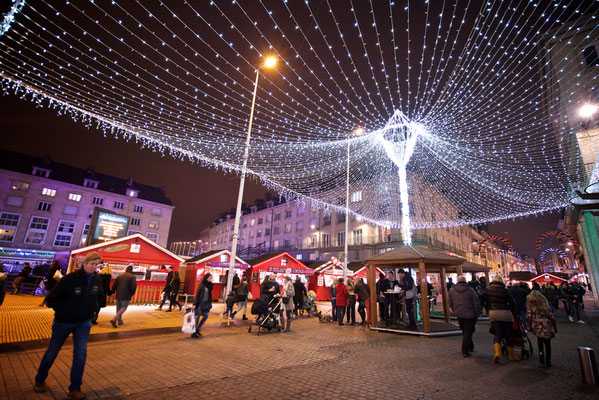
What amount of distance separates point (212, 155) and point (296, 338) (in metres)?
8.07

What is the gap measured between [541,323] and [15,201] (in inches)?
1863

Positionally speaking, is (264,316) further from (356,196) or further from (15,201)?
(15,201)

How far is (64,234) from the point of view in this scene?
116 ft

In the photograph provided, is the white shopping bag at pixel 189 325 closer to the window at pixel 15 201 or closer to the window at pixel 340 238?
the window at pixel 340 238

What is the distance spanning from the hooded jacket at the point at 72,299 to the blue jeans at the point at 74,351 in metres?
0.10

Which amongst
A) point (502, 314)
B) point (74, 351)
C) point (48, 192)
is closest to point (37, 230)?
point (48, 192)

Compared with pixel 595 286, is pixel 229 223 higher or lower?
higher

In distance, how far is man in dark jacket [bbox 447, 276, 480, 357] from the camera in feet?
19.5

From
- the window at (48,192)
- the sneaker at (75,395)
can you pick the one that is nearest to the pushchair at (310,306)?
the sneaker at (75,395)

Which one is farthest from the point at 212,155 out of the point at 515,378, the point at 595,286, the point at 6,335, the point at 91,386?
the point at 595,286

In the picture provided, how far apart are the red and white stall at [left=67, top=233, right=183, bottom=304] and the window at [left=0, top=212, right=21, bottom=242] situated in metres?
27.8

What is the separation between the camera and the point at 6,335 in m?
6.20

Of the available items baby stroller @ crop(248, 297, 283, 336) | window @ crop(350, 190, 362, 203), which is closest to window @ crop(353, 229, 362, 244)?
window @ crop(350, 190, 362, 203)

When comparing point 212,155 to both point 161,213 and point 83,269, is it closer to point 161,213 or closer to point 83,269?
point 83,269
